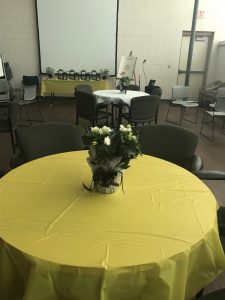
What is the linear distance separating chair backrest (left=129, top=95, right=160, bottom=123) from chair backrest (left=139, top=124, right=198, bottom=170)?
168 centimetres

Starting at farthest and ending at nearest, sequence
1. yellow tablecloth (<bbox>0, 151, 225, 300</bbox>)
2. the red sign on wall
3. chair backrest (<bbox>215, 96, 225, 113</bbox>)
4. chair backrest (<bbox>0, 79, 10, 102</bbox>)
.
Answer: the red sign on wall, chair backrest (<bbox>0, 79, 10, 102</bbox>), chair backrest (<bbox>215, 96, 225, 113</bbox>), yellow tablecloth (<bbox>0, 151, 225, 300</bbox>)

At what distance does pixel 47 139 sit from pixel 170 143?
3.29 feet

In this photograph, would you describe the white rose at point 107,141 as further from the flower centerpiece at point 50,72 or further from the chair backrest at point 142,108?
the flower centerpiece at point 50,72

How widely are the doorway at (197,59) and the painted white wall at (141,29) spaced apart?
16cm

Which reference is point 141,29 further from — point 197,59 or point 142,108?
point 142,108

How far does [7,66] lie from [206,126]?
17.3ft

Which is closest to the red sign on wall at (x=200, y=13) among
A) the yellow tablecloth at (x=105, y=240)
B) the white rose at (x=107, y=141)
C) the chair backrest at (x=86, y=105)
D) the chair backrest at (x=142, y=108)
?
the chair backrest at (x=142, y=108)

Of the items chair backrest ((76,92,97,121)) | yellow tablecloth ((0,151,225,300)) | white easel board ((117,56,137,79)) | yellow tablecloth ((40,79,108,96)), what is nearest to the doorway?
white easel board ((117,56,137,79))

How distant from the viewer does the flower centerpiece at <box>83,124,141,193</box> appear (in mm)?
1145

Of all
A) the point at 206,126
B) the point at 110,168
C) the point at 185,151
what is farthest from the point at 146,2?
the point at 110,168

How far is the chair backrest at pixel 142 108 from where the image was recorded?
3748 mm

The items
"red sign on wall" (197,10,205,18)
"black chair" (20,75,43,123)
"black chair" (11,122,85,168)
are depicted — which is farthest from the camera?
"red sign on wall" (197,10,205,18)

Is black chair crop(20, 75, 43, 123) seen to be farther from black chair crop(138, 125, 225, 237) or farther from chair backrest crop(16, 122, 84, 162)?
black chair crop(138, 125, 225, 237)

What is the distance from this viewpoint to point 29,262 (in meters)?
0.88
